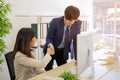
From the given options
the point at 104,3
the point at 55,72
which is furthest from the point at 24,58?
the point at 104,3

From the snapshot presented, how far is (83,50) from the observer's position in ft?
6.14

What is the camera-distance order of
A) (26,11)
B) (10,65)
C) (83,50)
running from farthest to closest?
(26,11) < (10,65) < (83,50)

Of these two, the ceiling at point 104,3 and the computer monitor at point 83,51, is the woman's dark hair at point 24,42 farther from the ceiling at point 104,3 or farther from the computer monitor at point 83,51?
the ceiling at point 104,3

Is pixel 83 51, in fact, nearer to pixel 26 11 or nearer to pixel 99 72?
pixel 99 72

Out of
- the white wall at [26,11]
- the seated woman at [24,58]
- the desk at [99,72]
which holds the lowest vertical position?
the desk at [99,72]

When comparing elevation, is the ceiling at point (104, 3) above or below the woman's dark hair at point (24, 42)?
above

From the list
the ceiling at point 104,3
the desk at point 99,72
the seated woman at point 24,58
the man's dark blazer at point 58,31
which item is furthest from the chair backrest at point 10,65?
the ceiling at point 104,3

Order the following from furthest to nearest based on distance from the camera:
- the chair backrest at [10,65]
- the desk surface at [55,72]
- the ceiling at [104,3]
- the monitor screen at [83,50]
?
1. the ceiling at [104,3]
2. the chair backrest at [10,65]
3. the desk surface at [55,72]
4. the monitor screen at [83,50]

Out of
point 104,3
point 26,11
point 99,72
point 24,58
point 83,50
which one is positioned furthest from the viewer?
point 104,3

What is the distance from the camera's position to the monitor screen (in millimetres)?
1779

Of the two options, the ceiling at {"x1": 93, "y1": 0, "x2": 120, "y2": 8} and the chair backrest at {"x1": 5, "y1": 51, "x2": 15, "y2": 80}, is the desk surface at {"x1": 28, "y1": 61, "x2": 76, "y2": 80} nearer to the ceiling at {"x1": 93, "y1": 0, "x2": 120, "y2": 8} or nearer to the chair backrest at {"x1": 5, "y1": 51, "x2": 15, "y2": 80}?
the chair backrest at {"x1": 5, "y1": 51, "x2": 15, "y2": 80}

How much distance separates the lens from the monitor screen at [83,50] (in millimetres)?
1779

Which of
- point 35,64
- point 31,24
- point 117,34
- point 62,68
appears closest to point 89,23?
point 117,34

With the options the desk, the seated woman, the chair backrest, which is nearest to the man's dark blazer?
the desk
